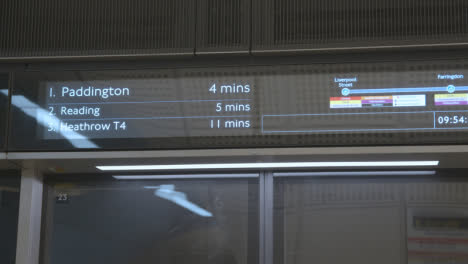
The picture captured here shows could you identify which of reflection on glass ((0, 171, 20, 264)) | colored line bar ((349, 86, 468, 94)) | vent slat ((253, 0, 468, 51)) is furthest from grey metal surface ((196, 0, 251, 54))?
reflection on glass ((0, 171, 20, 264))

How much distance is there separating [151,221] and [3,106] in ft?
2.71

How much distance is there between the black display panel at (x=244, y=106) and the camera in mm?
2348

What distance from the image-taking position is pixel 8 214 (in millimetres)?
2832

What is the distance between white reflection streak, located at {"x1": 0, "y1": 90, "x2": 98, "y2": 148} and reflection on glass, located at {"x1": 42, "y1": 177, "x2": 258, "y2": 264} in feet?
1.27

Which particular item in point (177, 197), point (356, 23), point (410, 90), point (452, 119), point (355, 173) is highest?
point (356, 23)

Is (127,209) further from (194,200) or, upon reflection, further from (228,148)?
(228,148)

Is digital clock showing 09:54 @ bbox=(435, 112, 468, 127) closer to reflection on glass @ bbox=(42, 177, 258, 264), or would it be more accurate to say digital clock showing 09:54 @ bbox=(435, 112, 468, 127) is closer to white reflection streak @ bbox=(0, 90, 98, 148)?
reflection on glass @ bbox=(42, 177, 258, 264)

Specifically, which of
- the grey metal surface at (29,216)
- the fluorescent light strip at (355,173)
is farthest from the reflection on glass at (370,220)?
the grey metal surface at (29,216)

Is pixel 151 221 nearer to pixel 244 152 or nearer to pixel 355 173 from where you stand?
pixel 244 152

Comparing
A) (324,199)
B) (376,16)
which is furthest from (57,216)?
(376,16)

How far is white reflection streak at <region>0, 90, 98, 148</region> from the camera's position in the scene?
254 centimetres

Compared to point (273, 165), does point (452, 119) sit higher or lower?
higher

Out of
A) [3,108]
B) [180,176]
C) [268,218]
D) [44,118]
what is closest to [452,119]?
[268,218]

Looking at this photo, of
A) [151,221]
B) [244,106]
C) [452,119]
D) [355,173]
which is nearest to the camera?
[452,119]
